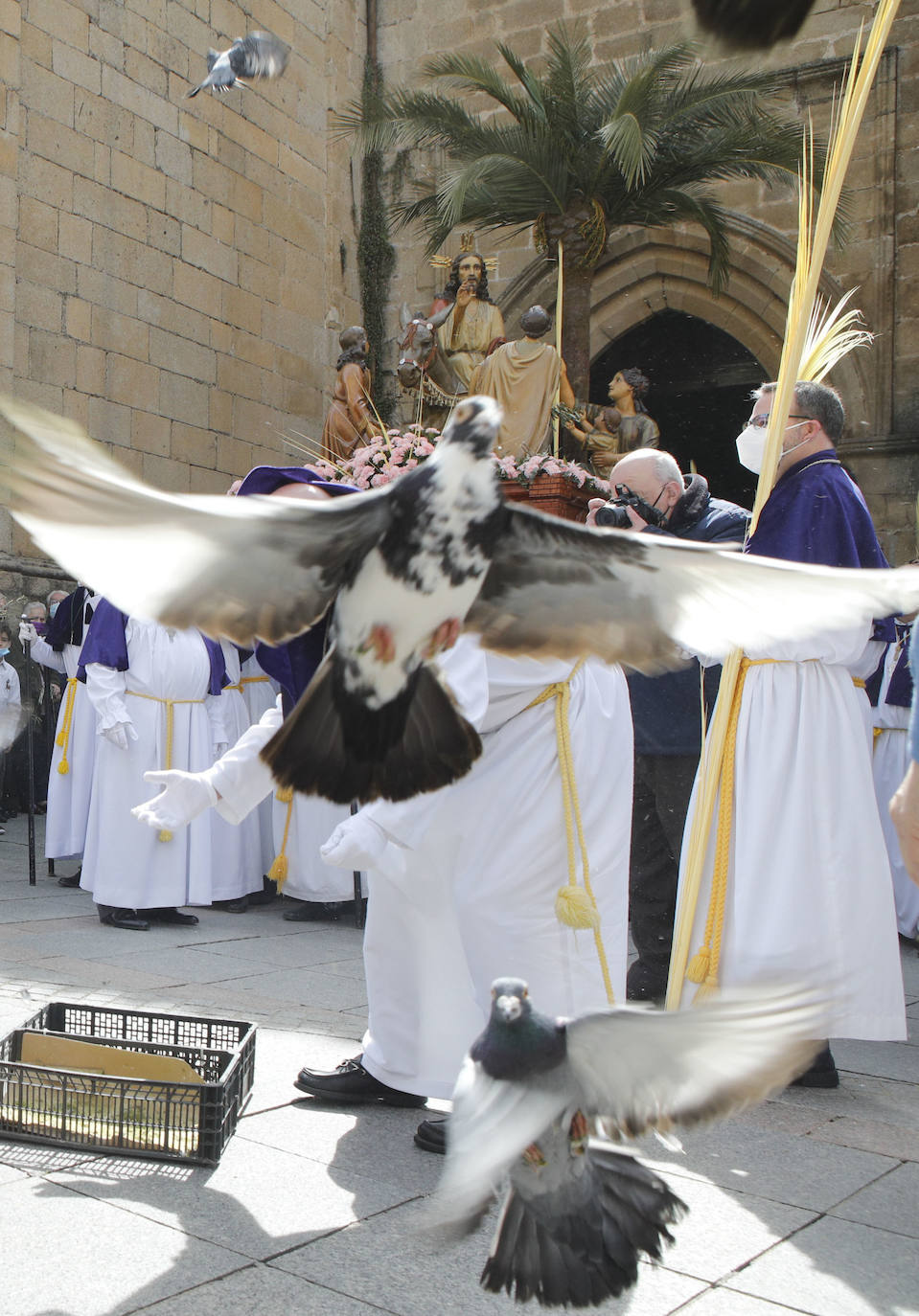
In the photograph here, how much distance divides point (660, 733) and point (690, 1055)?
3189 millimetres

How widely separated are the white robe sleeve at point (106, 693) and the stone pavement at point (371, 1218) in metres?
2.71

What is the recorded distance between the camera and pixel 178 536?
175cm

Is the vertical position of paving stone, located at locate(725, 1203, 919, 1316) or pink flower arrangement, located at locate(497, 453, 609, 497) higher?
pink flower arrangement, located at locate(497, 453, 609, 497)

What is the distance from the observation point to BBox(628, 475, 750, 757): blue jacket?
181 inches

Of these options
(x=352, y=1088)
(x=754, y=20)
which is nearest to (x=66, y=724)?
(x=352, y=1088)

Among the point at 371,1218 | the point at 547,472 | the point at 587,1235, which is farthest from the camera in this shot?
the point at 547,472

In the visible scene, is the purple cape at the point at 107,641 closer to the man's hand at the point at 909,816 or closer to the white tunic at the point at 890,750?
the white tunic at the point at 890,750

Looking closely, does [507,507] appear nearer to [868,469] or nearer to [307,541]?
[307,541]

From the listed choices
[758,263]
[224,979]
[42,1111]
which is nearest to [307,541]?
[42,1111]

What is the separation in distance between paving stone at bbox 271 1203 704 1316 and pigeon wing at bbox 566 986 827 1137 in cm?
68

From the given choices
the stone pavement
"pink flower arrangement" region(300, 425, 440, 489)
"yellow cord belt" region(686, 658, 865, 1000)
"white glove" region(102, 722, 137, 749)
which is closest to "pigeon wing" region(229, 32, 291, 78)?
"pink flower arrangement" region(300, 425, 440, 489)

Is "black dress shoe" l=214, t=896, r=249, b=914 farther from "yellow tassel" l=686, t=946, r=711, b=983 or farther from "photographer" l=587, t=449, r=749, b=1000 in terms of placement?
"yellow tassel" l=686, t=946, r=711, b=983

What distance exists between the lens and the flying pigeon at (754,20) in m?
1.09

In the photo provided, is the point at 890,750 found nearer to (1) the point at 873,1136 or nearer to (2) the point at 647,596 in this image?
(1) the point at 873,1136
